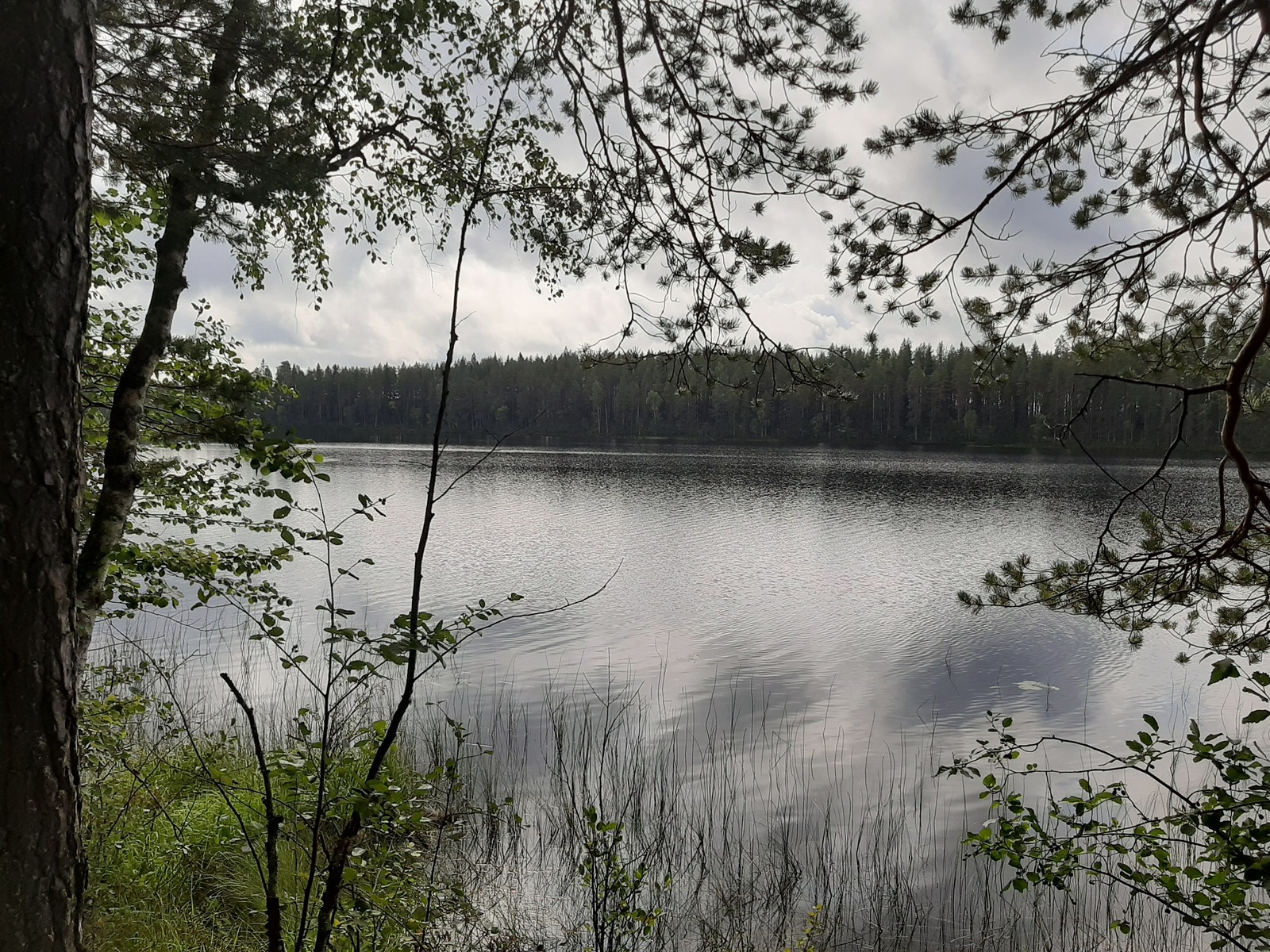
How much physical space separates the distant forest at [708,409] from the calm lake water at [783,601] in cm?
3524

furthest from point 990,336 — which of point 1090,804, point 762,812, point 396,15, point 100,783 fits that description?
point 100,783

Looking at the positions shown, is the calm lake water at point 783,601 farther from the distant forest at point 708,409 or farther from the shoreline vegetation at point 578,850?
the distant forest at point 708,409

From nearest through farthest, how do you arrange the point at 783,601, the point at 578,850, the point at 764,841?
the point at 578,850, the point at 764,841, the point at 783,601

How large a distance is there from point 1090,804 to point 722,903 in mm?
2945

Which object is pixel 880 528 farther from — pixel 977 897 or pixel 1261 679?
pixel 1261 679

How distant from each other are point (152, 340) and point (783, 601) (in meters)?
13.0

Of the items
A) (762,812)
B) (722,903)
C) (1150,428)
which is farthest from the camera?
(1150,428)

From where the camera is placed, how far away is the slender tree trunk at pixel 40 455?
59.1 inches

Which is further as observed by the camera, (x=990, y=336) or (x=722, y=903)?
(x=722, y=903)

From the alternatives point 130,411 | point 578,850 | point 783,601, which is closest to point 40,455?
point 130,411

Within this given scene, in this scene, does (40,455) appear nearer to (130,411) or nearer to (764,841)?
(130,411)

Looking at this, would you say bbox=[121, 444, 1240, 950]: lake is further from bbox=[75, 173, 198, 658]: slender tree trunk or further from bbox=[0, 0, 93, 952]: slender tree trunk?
bbox=[0, 0, 93, 952]: slender tree trunk

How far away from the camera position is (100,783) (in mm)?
4148

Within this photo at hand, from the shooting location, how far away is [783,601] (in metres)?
14.9
